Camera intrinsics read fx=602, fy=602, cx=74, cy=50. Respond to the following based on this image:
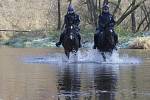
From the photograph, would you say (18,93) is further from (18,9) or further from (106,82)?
(18,9)

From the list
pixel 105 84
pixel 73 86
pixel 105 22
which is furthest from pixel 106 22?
pixel 73 86

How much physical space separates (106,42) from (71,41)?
157 cm

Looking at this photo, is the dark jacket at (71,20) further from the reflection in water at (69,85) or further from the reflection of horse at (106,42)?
the reflection in water at (69,85)

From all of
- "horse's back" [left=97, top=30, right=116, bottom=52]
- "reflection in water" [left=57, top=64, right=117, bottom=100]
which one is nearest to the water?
"reflection in water" [left=57, top=64, right=117, bottom=100]

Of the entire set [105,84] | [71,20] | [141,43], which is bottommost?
[141,43]

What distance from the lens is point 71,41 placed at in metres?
26.5

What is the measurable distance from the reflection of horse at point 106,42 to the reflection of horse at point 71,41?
0.97 metres

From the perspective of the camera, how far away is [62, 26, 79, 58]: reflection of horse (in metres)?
26.3

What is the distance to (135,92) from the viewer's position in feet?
41.9

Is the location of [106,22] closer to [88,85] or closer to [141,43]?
[88,85]

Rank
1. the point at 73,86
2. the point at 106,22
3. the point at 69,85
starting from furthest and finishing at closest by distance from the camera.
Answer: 1. the point at 106,22
2. the point at 69,85
3. the point at 73,86

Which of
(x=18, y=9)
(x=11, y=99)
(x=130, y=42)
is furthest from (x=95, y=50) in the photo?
(x=18, y=9)

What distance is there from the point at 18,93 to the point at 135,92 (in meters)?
2.47

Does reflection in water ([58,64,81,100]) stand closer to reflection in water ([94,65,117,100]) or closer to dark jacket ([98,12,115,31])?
reflection in water ([94,65,117,100])
